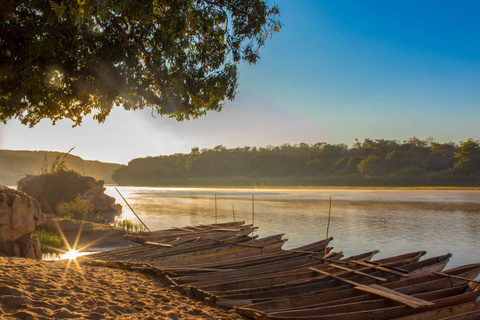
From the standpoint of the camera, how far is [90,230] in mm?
15211

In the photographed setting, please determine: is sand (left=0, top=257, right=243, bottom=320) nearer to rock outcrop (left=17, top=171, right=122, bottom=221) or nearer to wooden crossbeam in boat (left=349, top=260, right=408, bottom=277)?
wooden crossbeam in boat (left=349, top=260, right=408, bottom=277)

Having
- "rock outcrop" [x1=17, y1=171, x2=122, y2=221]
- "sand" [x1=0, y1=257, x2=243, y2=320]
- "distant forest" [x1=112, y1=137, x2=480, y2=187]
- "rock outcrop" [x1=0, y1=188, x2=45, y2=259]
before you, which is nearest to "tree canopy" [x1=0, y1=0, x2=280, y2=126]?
"rock outcrop" [x1=0, y1=188, x2=45, y2=259]

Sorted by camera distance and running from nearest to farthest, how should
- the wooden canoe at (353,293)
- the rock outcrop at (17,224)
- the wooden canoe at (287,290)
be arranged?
1. the wooden canoe at (353,293)
2. the wooden canoe at (287,290)
3. the rock outcrop at (17,224)

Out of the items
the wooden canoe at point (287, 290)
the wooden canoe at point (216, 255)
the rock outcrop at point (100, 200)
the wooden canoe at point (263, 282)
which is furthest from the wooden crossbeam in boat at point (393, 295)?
the rock outcrop at point (100, 200)

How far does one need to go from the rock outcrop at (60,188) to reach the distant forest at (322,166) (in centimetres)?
5525

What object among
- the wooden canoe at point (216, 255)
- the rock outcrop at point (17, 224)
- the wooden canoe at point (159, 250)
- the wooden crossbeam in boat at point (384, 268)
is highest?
the rock outcrop at point (17, 224)

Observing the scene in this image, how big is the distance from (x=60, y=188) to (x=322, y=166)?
75.7m

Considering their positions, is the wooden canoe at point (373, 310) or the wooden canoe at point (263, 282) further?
the wooden canoe at point (263, 282)

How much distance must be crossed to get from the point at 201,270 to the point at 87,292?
8.28 feet

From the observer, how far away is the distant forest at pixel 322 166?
64.7 m

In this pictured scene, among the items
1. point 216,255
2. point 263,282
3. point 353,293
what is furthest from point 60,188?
point 353,293

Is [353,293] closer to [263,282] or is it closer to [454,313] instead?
[454,313]

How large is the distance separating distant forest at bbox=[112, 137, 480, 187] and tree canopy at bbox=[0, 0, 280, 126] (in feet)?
200

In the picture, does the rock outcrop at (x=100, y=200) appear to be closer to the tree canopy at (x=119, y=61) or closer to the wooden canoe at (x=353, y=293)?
the tree canopy at (x=119, y=61)
